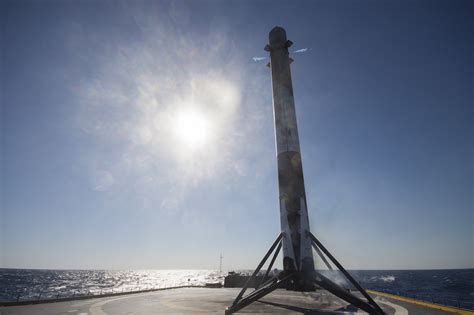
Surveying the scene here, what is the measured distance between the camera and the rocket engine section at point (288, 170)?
48.1ft

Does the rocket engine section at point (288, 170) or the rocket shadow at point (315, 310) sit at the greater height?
the rocket engine section at point (288, 170)

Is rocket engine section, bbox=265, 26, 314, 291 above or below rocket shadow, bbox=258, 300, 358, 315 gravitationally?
above

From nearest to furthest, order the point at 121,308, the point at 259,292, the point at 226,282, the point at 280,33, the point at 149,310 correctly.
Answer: the point at 259,292
the point at 149,310
the point at 121,308
the point at 280,33
the point at 226,282

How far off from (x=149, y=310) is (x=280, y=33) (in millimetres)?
21466

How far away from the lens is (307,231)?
15.1 meters

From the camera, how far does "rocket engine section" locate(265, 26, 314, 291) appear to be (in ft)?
48.1

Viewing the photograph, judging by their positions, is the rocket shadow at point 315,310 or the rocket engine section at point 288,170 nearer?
the rocket shadow at point 315,310

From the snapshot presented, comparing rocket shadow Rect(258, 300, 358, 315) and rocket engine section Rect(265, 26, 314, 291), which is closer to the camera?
rocket shadow Rect(258, 300, 358, 315)

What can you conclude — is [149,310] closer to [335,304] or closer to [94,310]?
[94,310]

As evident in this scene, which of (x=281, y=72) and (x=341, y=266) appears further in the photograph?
(x=281, y=72)

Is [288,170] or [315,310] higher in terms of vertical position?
[288,170]

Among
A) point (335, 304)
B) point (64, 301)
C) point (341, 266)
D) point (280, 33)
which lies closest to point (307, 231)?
point (341, 266)

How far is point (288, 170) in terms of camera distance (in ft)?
53.8

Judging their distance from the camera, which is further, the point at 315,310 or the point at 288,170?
the point at 288,170
